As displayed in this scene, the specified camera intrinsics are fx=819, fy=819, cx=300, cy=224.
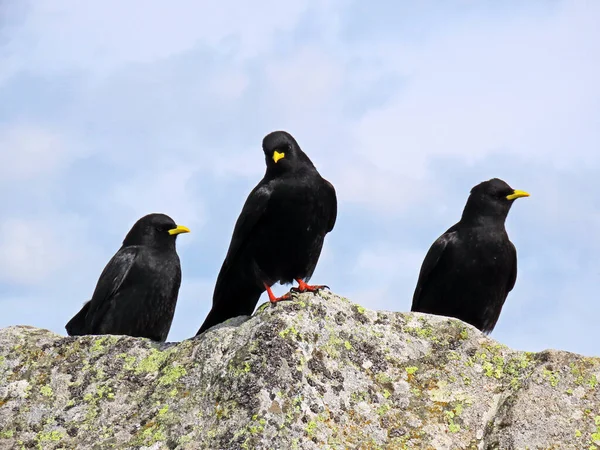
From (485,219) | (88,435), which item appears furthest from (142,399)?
(485,219)

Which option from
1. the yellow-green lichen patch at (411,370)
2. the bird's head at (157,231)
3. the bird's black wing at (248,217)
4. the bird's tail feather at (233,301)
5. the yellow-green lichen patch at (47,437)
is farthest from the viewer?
the bird's head at (157,231)

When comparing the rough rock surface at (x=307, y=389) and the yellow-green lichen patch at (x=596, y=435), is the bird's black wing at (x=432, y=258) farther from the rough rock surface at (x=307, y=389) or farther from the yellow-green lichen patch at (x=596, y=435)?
the yellow-green lichen patch at (x=596, y=435)

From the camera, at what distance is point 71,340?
6.07m

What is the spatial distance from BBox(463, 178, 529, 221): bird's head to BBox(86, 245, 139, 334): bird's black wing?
4567 millimetres

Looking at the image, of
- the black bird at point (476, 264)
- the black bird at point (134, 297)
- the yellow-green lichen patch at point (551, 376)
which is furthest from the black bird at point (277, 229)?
the yellow-green lichen patch at point (551, 376)

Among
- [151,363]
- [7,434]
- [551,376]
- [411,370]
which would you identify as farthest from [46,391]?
[551,376]

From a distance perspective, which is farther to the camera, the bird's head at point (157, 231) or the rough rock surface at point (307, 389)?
the bird's head at point (157, 231)

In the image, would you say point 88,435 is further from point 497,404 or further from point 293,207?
point 293,207

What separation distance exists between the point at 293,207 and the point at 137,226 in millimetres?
3465

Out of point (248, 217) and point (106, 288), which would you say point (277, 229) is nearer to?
point (248, 217)

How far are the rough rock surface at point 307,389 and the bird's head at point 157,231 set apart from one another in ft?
16.7

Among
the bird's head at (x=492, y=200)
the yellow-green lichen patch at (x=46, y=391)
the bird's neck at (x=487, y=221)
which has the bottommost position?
the yellow-green lichen patch at (x=46, y=391)

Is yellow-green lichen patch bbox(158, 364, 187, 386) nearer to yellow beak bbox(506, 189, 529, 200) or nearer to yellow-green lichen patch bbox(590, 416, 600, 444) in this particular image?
yellow-green lichen patch bbox(590, 416, 600, 444)

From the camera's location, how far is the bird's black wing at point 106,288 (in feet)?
34.2
